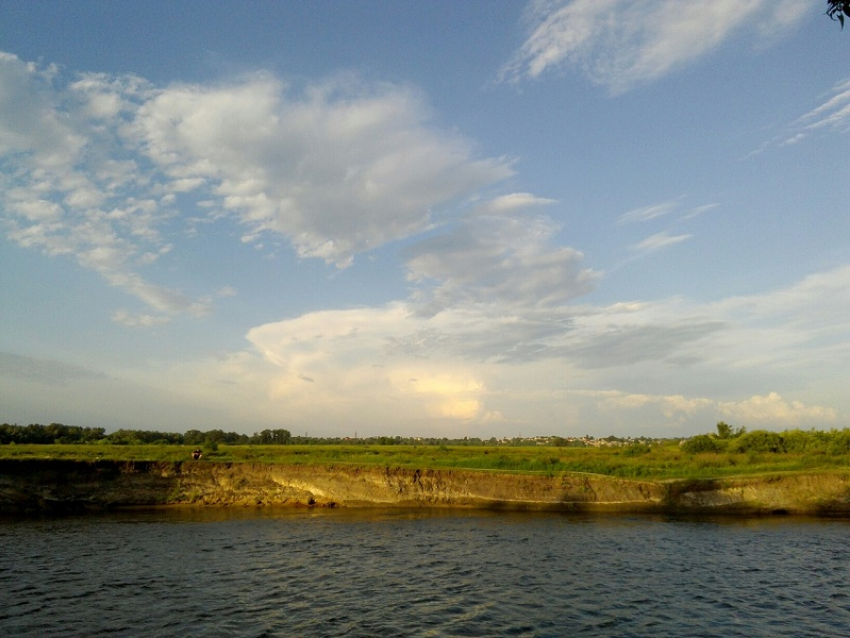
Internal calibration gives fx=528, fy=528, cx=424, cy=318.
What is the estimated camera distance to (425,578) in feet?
69.5

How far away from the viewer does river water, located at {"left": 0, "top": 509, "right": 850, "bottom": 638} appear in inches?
639

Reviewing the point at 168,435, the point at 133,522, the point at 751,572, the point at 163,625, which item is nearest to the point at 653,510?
the point at 751,572

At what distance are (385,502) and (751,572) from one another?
25055 mm

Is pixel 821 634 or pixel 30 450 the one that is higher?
pixel 30 450

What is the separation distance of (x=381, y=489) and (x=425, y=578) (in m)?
20.3

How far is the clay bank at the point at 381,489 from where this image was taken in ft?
122

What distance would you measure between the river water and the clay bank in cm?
376

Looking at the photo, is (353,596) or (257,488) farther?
(257,488)

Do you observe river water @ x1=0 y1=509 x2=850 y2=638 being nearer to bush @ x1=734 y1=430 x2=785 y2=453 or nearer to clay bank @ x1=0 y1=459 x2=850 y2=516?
clay bank @ x1=0 y1=459 x2=850 y2=516

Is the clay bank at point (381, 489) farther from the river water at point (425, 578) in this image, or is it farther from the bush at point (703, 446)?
the bush at point (703, 446)

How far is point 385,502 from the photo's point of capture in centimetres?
4041

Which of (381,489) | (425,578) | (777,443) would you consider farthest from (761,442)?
(425,578)

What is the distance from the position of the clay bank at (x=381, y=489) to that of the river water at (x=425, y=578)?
376cm

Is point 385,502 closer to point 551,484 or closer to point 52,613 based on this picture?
point 551,484
